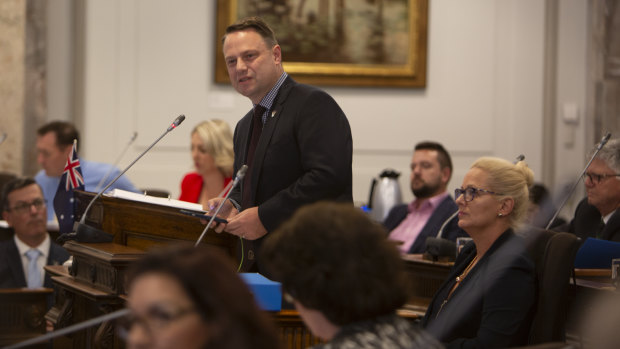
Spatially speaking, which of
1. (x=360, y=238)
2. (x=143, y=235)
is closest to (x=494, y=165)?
(x=143, y=235)

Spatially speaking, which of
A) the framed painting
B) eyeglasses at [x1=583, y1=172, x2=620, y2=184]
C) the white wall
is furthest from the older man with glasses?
the framed painting

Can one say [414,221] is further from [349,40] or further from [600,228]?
[349,40]

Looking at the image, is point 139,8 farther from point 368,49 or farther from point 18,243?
point 18,243

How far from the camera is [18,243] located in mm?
4695

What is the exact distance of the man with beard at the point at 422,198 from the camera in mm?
5719

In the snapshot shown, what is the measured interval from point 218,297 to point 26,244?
3.78 metres

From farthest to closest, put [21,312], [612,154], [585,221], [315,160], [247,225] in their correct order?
[585,221] < [612,154] < [21,312] < [315,160] < [247,225]

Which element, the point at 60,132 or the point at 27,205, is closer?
the point at 27,205

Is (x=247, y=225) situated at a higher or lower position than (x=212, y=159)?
lower

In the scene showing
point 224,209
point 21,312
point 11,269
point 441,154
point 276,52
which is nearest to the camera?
point 224,209

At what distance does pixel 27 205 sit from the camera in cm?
479

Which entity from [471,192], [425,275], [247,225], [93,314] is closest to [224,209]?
[247,225]

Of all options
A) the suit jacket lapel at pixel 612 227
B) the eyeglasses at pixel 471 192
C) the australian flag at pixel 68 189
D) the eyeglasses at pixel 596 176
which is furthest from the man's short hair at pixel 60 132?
the eyeglasses at pixel 471 192

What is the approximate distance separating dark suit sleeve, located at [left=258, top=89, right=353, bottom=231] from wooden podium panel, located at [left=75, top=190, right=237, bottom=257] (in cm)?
Answer: 23
